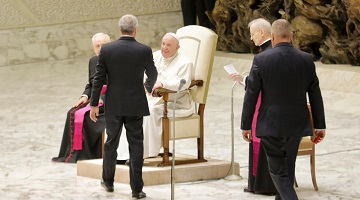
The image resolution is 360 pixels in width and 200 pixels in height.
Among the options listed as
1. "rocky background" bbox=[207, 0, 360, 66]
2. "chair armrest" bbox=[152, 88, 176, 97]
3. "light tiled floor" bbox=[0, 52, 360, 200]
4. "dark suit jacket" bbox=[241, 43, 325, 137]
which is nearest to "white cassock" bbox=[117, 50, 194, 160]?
"chair armrest" bbox=[152, 88, 176, 97]

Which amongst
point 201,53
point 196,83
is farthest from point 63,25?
point 196,83

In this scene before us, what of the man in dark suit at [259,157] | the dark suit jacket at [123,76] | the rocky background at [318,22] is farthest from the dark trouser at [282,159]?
the rocky background at [318,22]

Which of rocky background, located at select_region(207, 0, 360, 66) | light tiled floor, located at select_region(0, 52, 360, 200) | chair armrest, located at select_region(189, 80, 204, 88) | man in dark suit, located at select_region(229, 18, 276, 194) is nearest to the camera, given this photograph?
man in dark suit, located at select_region(229, 18, 276, 194)

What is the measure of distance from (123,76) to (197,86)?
4.12 ft

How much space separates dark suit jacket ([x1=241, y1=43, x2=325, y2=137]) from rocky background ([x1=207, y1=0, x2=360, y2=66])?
19.2 feet

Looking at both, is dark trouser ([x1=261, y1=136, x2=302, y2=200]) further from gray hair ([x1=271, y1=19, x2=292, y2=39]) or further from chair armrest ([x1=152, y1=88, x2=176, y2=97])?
chair armrest ([x1=152, y1=88, x2=176, y2=97])

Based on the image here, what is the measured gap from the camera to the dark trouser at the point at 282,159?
22.4 ft

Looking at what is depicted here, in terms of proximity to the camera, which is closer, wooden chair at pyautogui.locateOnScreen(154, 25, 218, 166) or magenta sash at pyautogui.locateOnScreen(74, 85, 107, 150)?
wooden chair at pyautogui.locateOnScreen(154, 25, 218, 166)

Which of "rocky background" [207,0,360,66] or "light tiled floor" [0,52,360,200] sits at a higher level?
"rocky background" [207,0,360,66]

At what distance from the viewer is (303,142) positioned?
8.27 meters

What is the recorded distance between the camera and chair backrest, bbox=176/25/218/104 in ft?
29.2

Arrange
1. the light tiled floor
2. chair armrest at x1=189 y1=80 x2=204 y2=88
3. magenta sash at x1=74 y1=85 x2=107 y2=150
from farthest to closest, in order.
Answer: magenta sash at x1=74 y1=85 x2=107 y2=150 < chair armrest at x1=189 y1=80 x2=204 y2=88 < the light tiled floor

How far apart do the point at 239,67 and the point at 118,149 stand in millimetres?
5830

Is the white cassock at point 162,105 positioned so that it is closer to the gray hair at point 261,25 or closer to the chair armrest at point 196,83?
the chair armrest at point 196,83
